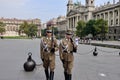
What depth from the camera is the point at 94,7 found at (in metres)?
138

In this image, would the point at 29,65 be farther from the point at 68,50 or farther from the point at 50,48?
the point at 68,50

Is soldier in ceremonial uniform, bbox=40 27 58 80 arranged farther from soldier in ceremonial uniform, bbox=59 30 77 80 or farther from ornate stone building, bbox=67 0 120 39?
ornate stone building, bbox=67 0 120 39

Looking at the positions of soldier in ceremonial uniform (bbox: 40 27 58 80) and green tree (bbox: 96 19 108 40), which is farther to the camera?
green tree (bbox: 96 19 108 40)

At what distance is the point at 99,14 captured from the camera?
12719 cm

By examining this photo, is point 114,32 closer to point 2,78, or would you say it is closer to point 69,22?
point 69,22

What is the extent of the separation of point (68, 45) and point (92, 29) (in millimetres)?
93733

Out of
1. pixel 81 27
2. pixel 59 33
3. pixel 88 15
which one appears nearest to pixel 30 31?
pixel 59 33

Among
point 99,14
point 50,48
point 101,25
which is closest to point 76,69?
point 50,48

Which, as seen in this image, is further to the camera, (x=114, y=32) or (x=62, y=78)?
(x=114, y=32)

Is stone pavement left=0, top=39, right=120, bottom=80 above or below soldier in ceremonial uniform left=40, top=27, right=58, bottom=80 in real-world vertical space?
below

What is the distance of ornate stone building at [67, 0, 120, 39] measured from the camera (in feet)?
353

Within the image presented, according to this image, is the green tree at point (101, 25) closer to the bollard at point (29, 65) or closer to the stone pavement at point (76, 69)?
the stone pavement at point (76, 69)

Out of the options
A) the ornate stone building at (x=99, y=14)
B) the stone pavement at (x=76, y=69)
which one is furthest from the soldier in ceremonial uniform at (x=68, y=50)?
the ornate stone building at (x=99, y=14)

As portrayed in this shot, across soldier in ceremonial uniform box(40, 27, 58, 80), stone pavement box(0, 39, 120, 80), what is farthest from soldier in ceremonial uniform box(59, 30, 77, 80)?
stone pavement box(0, 39, 120, 80)
